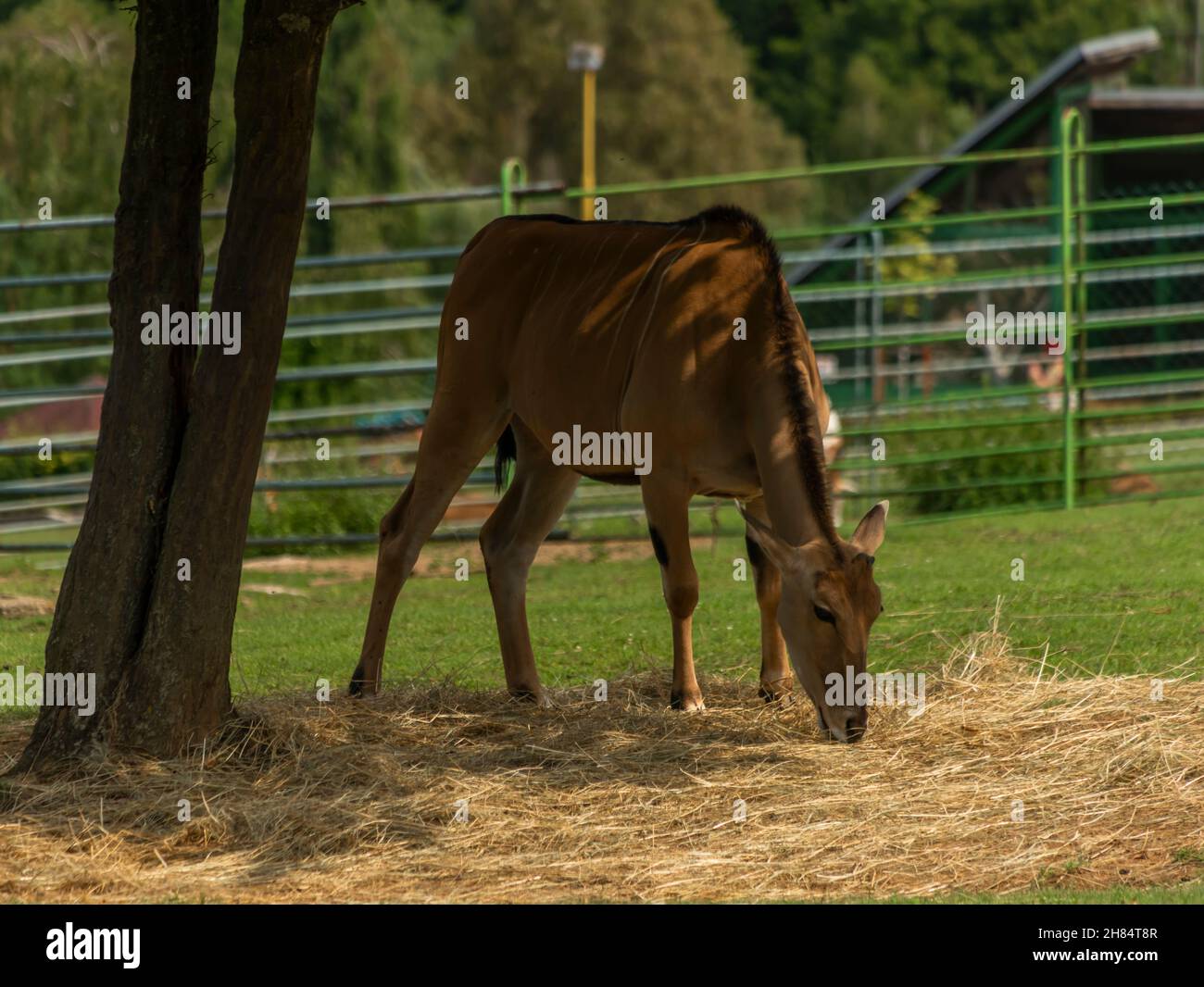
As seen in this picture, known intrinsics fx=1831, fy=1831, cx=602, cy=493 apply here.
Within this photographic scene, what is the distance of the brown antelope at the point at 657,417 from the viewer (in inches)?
267

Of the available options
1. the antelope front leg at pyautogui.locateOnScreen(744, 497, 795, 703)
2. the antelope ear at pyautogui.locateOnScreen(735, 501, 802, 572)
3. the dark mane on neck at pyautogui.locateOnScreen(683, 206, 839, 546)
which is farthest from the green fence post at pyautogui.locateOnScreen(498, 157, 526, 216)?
the antelope ear at pyautogui.locateOnScreen(735, 501, 802, 572)

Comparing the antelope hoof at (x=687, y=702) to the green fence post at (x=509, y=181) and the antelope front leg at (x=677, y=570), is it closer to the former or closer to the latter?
the antelope front leg at (x=677, y=570)

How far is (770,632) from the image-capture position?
7.57m

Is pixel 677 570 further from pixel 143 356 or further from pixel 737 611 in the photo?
pixel 737 611

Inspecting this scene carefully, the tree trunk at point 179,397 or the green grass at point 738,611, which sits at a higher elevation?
the tree trunk at point 179,397

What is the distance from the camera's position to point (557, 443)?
305 inches

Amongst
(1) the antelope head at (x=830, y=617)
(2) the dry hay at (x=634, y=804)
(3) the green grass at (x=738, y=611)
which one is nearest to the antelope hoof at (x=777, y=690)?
(2) the dry hay at (x=634, y=804)

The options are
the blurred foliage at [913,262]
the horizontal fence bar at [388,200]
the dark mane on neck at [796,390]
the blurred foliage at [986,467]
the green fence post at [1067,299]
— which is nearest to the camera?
the dark mane on neck at [796,390]

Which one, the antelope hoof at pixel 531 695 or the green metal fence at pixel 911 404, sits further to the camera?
the green metal fence at pixel 911 404

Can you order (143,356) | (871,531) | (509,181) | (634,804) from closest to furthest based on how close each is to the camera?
(634,804), (143,356), (871,531), (509,181)

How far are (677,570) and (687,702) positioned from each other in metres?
0.54

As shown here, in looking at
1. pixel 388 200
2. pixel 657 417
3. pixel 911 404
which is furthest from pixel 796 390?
pixel 388 200

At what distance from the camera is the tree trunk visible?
655 cm
